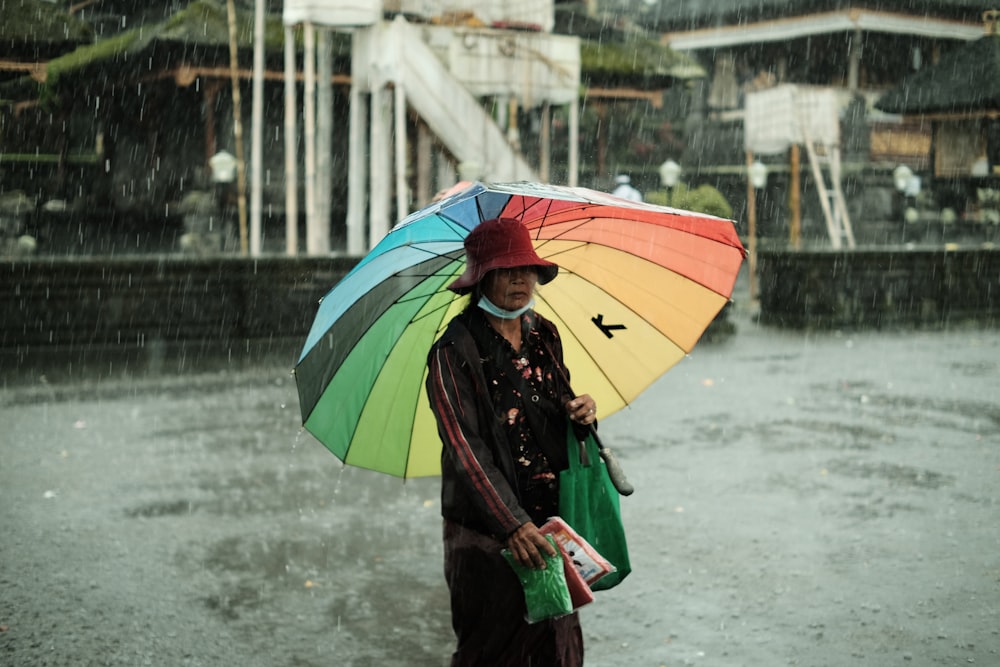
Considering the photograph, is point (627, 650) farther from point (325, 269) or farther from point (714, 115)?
point (714, 115)

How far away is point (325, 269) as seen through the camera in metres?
14.9

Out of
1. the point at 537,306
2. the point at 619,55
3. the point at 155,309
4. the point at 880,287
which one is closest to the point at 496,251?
the point at 537,306

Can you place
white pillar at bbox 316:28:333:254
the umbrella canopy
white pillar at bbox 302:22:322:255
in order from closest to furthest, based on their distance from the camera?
the umbrella canopy → white pillar at bbox 302:22:322:255 → white pillar at bbox 316:28:333:254

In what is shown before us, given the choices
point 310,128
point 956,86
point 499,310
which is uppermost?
point 956,86

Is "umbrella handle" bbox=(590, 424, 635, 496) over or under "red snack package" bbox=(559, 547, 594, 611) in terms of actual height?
over

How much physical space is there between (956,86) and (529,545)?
3073cm

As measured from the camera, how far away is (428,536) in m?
6.56

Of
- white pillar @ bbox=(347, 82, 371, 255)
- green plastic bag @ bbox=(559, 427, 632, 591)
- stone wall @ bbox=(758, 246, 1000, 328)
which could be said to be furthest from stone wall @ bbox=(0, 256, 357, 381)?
green plastic bag @ bbox=(559, 427, 632, 591)

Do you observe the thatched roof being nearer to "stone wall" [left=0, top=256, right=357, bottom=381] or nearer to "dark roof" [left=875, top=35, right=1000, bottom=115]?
"dark roof" [left=875, top=35, right=1000, bottom=115]

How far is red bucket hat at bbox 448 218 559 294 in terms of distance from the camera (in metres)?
3.31

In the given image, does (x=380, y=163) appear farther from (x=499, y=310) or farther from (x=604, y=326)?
(x=499, y=310)

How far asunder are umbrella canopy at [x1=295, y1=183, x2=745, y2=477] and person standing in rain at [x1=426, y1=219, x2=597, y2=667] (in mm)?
312

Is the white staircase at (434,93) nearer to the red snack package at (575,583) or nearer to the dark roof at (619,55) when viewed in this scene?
the dark roof at (619,55)

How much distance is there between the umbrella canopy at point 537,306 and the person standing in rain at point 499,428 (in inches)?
12.3
